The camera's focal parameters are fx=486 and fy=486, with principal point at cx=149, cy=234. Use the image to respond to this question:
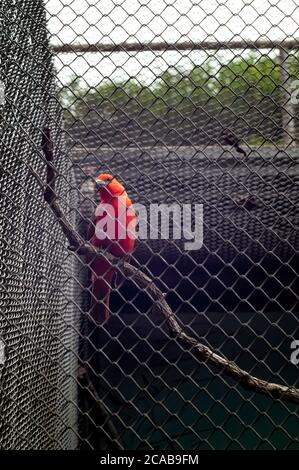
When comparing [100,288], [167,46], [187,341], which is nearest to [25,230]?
[187,341]

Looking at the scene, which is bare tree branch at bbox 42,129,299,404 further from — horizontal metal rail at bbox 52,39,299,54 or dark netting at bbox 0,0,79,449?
horizontal metal rail at bbox 52,39,299,54

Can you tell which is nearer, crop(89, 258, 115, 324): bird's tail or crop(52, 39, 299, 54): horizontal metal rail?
crop(52, 39, 299, 54): horizontal metal rail

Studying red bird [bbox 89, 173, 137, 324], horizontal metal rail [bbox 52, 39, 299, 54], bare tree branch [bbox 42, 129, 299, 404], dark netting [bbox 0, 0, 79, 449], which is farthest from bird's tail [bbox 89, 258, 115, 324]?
horizontal metal rail [bbox 52, 39, 299, 54]

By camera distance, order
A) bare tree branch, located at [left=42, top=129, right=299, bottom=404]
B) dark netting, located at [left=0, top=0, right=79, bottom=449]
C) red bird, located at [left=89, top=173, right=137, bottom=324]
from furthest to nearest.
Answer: red bird, located at [left=89, top=173, right=137, bottom=324]
bare tree branch, located at [left=42, top=129, right=299, bottom=404]
dark netting, located at [left=0, top=0, right=79, bottom=449]

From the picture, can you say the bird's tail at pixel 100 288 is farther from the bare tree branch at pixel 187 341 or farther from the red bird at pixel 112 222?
the bare tree branch at pixel 187 341

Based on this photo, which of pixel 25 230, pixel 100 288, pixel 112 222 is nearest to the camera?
pixel 25 230

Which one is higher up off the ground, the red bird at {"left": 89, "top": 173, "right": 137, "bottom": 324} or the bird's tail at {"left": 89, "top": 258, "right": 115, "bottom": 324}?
the red bird at {"left": 89, "top": 173, "right": 137, "bottom": 324}

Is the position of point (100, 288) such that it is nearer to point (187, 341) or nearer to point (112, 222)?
point (112, 222)

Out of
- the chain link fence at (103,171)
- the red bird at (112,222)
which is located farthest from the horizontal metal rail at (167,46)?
the red bird at (112,222)

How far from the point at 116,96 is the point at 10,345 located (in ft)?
3.41

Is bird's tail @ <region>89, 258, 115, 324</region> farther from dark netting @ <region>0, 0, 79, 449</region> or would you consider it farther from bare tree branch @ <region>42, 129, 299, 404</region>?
bare tree branch @ <region>42, 129, 299, 404</region>

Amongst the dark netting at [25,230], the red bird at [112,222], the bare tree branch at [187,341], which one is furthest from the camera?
the red bird at [112,222]

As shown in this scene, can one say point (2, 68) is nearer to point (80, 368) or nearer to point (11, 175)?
point (11, 175)

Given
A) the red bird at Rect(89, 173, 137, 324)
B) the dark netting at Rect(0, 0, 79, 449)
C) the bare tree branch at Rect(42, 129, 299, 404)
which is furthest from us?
the red bird at Rect(89, 173, 137, 324)
